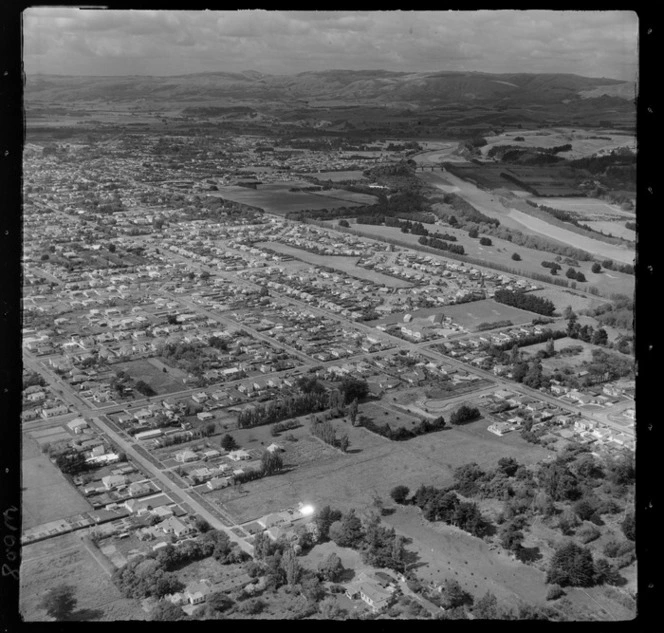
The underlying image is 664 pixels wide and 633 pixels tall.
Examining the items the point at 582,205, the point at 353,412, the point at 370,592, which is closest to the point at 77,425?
the point at 353,412

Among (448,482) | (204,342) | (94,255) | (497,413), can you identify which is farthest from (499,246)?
(94,255)

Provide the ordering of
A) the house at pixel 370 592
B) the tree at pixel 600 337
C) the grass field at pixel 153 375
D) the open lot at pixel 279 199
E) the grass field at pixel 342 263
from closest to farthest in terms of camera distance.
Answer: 1. the house at pixel 370 592
2. the grass field at pixel 153 375
3. the tree at pixel 600 337
4. the grass field at pixel 342 263
5. the open lot at pixel 279 199

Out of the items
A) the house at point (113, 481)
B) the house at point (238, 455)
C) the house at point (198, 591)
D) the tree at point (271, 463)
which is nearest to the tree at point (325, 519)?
the tree at point (271, 463)

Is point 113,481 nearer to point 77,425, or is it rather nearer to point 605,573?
point 77,425

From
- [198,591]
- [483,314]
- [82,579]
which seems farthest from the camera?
[483,314]

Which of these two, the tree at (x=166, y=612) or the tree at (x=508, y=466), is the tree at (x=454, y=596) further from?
the tree at (x=508, y=466)

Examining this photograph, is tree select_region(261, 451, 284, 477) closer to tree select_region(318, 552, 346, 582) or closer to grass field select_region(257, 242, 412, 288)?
tree select_region(318, 552, 346, 582)
